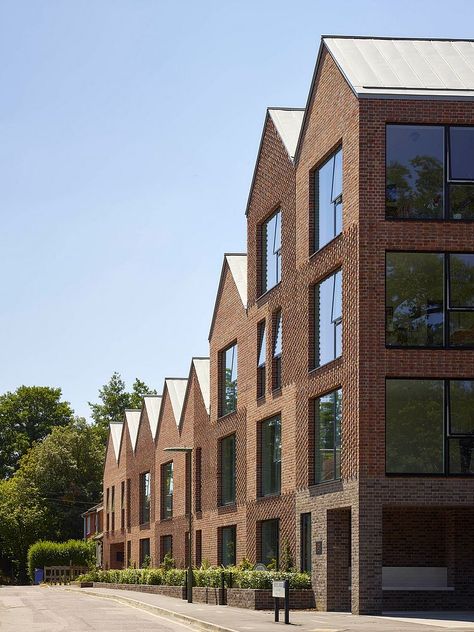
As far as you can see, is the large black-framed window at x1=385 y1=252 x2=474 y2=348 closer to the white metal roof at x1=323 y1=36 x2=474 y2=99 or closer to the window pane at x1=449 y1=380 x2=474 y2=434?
the window pane at x1=449 y1=380 x2=474 y2=434

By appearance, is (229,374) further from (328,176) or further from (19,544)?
(19,544)

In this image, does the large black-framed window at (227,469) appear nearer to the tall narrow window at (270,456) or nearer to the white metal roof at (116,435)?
the tall narrow window at (270,456)

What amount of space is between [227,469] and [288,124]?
14761mm

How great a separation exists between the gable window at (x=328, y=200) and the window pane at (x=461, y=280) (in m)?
3.83

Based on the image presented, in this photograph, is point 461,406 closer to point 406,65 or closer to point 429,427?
point 429,427

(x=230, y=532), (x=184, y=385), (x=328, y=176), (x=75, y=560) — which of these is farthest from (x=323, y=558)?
(x=75, y=560)

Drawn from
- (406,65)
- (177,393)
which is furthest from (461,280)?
(177,393)

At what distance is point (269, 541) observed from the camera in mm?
43469

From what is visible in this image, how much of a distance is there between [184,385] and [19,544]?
42584mm

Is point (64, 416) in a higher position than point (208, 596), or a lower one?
higher

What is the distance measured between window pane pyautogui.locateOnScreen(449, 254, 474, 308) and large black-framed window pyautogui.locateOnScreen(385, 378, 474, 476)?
2061 mm

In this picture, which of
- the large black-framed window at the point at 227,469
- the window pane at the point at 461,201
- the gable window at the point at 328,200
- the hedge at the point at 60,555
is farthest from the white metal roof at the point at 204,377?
the hedge at the point at 60,555

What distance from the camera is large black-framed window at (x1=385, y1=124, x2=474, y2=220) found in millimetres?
33375

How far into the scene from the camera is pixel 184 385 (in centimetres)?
6625
